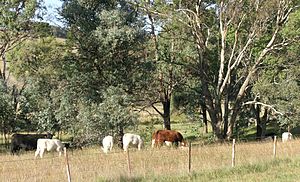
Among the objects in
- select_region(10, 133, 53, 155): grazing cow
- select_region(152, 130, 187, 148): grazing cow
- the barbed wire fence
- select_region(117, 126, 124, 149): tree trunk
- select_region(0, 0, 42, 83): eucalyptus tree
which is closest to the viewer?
the barbed wire fence

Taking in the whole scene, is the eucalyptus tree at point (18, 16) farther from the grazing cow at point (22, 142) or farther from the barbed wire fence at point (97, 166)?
the barbed wire fence at point (97, 166)

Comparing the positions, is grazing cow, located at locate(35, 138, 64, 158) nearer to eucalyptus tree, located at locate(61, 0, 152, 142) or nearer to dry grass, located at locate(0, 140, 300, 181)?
eucalyptus tree, located at locate(61, 0, 152, 142)

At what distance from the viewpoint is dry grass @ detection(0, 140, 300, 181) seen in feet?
49.5

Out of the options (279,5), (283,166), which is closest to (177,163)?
(283,166)

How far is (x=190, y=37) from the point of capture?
3450 centimetres

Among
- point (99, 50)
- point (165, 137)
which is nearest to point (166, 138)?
point (165, 137)

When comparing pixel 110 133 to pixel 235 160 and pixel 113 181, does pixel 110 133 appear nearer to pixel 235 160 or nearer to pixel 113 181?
pixel 235 160

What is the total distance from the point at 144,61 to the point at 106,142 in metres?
7.28

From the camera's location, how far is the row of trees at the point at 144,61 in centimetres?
2666

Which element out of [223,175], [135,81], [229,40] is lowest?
[223,175]

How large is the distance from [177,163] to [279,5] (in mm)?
16470

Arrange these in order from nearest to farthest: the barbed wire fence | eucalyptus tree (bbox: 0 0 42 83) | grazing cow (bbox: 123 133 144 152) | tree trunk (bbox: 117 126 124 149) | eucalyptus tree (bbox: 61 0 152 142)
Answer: the barbed wire fence
grazing cow (bbox: 123 133 144 152)
tree trunk (bbox: 117 126 124 149)
eucalyptus tree (bbox: 61 0 152 142)
eucalyptus tree (bbox: 0 0 42 83)

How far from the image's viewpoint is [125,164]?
1727 cm

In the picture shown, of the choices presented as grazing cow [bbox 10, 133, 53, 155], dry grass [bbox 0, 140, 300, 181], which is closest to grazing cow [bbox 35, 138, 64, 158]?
dry grass [bbox 0, 140, 300, 181]
